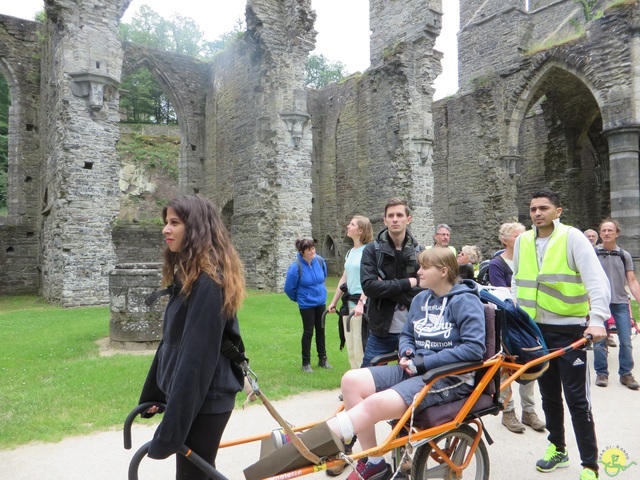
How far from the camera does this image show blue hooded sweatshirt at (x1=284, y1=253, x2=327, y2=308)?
6.22m

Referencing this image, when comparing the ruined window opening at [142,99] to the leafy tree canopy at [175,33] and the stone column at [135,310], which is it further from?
the stone column at [135,310]

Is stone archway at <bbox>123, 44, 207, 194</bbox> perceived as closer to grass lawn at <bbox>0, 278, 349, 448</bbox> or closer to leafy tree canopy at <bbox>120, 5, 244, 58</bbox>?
grass lawn at <bbox>0, 278, 349, 448</bbox>

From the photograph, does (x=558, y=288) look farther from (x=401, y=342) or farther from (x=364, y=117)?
(x=364, y=117)

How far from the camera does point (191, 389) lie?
1.95 metres

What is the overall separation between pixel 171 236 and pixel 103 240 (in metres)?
13.3

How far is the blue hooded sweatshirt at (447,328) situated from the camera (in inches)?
108

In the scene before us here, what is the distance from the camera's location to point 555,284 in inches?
133

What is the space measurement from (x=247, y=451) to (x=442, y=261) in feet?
7.03

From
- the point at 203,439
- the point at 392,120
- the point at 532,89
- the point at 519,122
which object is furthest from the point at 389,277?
the point at 519,122

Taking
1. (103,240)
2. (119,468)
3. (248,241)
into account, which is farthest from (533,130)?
(119,468)

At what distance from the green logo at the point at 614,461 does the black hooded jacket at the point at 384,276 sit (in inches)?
67.7

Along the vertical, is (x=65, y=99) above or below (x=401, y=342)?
above

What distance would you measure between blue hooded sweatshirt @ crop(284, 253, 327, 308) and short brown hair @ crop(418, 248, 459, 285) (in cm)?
318

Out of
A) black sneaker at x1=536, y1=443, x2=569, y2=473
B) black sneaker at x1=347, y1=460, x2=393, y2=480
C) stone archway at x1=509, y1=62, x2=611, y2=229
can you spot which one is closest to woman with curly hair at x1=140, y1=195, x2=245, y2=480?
black sneaker at x1=347, y1=460, x2=393, y2=480
